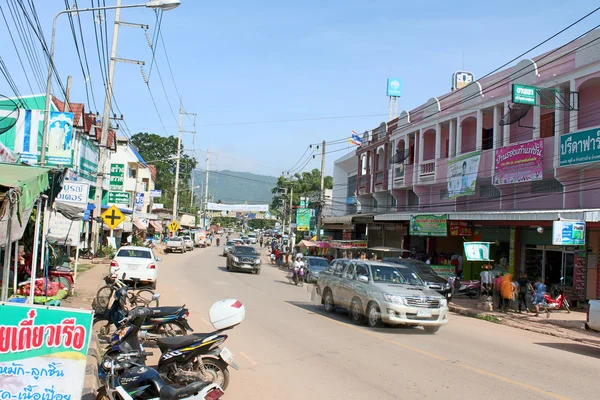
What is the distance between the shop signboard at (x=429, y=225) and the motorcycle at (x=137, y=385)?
23.2 m

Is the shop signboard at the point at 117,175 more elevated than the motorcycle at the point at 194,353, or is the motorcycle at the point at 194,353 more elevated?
the shop signboard at the point at 117,175

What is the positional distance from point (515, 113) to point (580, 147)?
5.04 m

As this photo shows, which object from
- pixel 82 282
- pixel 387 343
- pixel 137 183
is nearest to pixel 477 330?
pixel 387 343

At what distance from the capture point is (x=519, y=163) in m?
25.3

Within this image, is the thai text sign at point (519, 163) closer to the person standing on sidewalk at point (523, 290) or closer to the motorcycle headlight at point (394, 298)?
the person standing on sidewalk at point (523, 290)

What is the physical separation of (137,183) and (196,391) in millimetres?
51367

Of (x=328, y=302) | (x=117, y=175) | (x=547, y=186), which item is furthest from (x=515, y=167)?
(x=117, y=175)

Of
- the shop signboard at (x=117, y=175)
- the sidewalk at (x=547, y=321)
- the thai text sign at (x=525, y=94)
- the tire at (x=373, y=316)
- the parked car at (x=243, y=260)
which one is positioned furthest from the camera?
the shop signboard at (x=117, y=175)

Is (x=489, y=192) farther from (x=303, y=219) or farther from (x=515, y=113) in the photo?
(x=303, y=219)

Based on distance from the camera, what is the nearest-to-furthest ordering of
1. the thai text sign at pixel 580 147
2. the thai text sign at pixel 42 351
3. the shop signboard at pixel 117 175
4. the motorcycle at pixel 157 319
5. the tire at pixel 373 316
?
1. the thai text sign at pixel 42 351
2. the motorcycle at pixel 157 319
3. the tire at pixel 373 316
4. the thai text sign at pixel 580 147
5. the shop signboard at pixel 117 175

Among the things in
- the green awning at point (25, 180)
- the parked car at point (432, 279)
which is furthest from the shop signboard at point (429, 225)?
the green awning at point (25, 180)

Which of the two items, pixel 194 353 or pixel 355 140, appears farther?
pixel 355 140

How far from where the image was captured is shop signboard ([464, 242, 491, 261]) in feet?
67.4

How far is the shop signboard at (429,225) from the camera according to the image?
1093 inches
